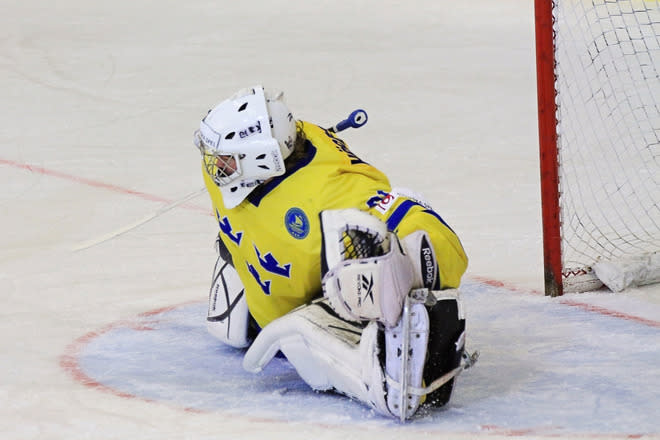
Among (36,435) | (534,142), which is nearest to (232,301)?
(36,435)

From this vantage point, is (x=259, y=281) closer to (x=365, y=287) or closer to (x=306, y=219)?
(x=306, y=219)

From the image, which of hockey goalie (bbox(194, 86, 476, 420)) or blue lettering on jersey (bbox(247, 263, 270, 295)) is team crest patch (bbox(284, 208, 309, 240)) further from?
blue lettering on jersey (bbox(247, 263, 270, 295))

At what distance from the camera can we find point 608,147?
18.4 ft

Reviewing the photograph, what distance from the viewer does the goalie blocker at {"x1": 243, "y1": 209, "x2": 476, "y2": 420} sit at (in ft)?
8.59

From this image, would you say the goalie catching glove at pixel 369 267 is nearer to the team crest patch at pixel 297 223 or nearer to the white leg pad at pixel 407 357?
the white leg pad at pixel 407 357

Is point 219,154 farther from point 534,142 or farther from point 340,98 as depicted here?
point 340,98

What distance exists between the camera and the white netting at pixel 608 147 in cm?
429

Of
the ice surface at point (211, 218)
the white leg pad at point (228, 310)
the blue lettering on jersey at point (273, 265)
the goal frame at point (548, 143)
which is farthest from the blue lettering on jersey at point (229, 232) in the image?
the goal frame at point (548, 143)

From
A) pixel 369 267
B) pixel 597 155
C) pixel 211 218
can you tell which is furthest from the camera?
pixel 597 155

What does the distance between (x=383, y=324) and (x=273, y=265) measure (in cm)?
43

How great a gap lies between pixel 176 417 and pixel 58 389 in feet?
1.35

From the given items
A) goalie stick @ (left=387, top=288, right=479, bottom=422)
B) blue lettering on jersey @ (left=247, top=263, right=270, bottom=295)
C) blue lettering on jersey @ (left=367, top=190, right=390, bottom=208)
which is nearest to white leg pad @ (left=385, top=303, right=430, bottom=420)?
goalie stick @ (left=387, top=288, right=479, bottom=422)

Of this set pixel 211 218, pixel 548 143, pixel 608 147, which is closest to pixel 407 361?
pixel 548 143

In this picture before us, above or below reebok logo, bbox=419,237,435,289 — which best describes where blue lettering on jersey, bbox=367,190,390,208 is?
above
